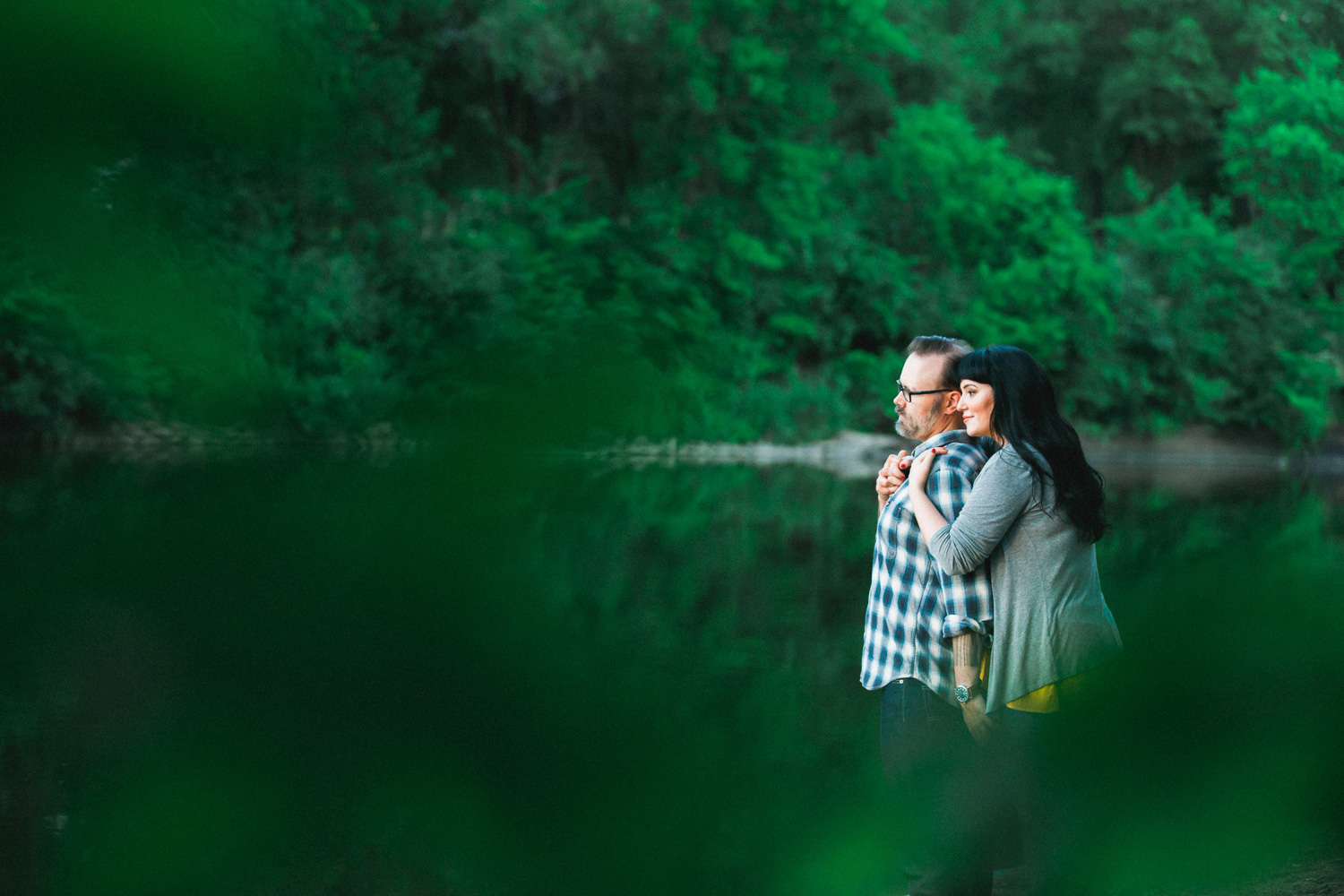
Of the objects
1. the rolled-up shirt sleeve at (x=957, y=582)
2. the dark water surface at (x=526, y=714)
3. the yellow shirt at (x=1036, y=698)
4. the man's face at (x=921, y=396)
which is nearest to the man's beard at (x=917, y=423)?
the man's face at (x=921, y=396)

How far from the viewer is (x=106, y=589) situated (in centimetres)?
778

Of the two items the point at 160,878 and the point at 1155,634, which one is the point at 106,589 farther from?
the point at 1155,634

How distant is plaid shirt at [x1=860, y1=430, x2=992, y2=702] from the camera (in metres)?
2.58

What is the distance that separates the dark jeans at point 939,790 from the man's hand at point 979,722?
2 centimetres

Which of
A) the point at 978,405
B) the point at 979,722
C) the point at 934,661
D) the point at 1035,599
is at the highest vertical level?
the point at 978,405

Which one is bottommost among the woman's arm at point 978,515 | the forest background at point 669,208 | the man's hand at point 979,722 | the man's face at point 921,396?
the man's hand at point 979,722

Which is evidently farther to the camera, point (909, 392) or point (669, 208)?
point (669, 208)

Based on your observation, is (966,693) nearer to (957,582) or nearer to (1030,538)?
(957,582)

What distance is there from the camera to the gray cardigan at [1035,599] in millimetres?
2551

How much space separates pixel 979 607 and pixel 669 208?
87.4ft

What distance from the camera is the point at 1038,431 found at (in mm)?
2572

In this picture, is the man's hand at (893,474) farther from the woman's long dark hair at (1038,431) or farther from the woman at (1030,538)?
the woman's long dark hair at (1038,431)

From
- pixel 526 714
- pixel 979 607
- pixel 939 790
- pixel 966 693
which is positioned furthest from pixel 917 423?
pixel 526 714

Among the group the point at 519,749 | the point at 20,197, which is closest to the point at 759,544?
the point at 519,749
